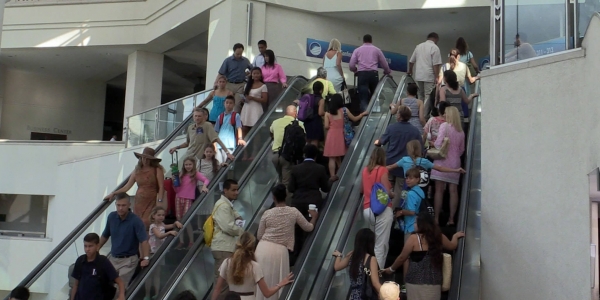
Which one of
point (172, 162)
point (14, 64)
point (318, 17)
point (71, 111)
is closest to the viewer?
point (172, 162)

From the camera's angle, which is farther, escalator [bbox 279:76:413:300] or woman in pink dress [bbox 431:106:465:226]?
woman in pink dress [bbox 431:106:465:226]

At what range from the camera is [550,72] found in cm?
679

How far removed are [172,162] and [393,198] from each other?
10.4ft

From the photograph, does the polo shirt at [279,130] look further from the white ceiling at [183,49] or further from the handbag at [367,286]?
the white ceiling at [183,49]

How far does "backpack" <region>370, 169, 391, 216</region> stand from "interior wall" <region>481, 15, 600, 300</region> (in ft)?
3.93

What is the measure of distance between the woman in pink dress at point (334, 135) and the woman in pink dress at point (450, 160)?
4.69 ft

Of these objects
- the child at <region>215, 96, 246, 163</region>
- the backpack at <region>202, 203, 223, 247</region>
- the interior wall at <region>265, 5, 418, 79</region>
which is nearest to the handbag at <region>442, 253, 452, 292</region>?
the backpack at <region>202, 203, 223, 247</region>

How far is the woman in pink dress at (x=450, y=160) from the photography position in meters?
7.89

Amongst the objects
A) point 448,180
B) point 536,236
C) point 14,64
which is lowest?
point 536,236

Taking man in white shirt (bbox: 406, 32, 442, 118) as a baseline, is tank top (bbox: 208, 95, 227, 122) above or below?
below

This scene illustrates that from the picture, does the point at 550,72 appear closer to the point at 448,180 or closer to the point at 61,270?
the point at 448,180

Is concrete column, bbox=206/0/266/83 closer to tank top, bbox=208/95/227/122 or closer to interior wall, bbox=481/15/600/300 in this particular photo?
tank top, bbox=208/95/227/122

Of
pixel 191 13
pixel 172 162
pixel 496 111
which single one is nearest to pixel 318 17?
pixel 191 13

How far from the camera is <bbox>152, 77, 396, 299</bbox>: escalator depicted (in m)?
7.43
